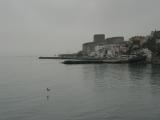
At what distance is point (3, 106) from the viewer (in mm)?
25078

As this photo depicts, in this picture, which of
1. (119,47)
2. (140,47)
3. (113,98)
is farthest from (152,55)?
(113,98)

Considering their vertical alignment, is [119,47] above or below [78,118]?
above

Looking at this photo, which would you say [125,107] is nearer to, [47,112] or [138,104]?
[138,104]

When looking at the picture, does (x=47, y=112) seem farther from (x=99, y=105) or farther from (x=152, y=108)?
(x=152, y=108)

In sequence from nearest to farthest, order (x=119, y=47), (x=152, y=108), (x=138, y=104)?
1. (x=152, y=108)
2. (x=138, y=104)
3. (x=119, y=47)

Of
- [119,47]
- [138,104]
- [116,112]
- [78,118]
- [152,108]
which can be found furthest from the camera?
[119,47]

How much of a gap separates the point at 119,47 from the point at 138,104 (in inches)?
5606

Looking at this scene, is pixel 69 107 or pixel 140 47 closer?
pixel 69 107

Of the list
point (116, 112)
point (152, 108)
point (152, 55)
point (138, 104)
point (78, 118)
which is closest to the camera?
point (78, 118)

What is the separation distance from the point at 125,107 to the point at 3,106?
1191cm

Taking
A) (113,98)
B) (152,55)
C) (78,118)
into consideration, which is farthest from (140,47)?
(78,118)

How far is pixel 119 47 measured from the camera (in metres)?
166

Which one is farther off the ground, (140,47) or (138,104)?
(140,47)

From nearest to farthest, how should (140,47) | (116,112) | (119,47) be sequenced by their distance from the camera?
(116,112)
(140,47)
(119,47)
